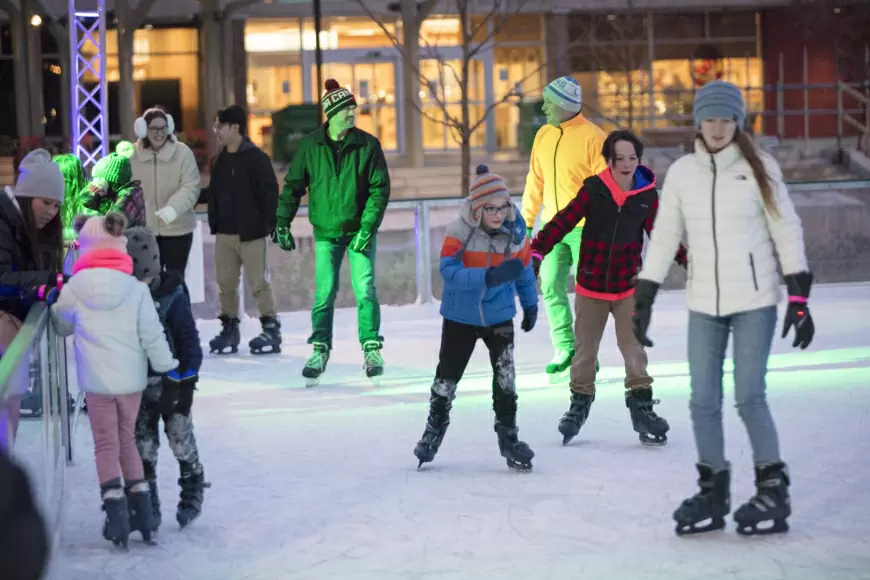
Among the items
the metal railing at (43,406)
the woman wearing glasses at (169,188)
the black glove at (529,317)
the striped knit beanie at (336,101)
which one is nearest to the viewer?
the metal railing at (43,406)

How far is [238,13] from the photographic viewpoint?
3203cm

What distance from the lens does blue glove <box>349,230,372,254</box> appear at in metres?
8.47

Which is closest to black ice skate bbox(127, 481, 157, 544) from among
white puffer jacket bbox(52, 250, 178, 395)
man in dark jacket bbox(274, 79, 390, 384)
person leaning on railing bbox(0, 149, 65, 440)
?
white puffer jacket bbox(52, 250, 178, 395)

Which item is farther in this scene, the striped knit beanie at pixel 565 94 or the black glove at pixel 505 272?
the striped knit beanie at pixel 565 94

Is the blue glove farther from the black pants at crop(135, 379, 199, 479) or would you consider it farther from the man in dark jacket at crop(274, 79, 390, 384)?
the black pants at crop(135, 379, 199, 479)

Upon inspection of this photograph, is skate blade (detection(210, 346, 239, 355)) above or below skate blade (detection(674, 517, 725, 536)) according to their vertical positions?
above

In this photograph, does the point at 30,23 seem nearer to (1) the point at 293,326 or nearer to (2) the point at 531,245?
(1) the point at 293,326

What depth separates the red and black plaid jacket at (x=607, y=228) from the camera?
6.60 m

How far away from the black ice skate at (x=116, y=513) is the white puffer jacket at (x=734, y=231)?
2078 mm

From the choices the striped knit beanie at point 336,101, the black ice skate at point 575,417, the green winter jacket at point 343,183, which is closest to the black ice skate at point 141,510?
the black ice skate at point 575,417

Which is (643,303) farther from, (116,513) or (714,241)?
(116,513)

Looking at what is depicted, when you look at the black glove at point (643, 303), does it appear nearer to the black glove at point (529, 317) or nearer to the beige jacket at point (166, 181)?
the black glove at point (529, 317)

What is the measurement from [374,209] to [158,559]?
12.5 ft

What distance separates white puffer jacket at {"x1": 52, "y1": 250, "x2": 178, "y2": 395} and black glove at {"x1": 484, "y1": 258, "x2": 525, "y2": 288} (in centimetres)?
145
